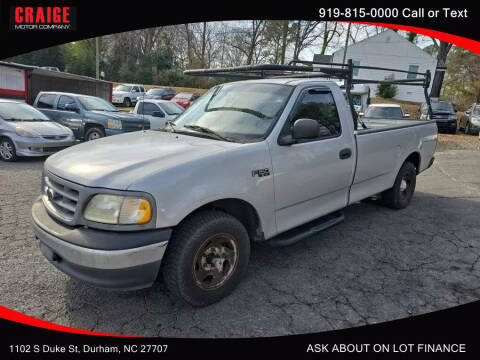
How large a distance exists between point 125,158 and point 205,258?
1.05 metres

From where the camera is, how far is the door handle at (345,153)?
392 cm

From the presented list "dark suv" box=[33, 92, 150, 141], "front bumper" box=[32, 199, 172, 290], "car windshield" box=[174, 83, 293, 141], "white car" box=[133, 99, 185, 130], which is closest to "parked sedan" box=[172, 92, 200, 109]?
"white car" box=[133, 99, 185, 130]

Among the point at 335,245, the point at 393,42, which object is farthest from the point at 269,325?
the point at 393,42

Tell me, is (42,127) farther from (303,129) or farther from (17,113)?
(303,129)

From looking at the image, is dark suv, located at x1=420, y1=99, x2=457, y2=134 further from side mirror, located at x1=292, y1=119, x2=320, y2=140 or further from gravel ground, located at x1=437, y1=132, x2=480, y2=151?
side mirror, located at x1=292, y1=119, x2=320, y2=140

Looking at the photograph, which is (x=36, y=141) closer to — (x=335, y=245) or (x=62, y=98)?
(x=62, y=98)

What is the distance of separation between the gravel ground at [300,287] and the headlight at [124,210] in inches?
36.1

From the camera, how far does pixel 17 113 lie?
8891 mm

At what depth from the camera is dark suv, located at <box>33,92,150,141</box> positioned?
10133mm

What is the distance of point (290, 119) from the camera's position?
341 centimetres

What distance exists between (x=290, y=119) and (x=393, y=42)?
3947 cm

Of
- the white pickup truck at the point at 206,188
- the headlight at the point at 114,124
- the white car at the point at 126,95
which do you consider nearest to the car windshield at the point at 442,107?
the headlight at the point at 114,124

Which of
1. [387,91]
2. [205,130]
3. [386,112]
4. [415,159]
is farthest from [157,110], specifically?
[387,91]

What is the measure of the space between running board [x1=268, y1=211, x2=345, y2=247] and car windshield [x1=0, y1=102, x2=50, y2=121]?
8187 millimetres
